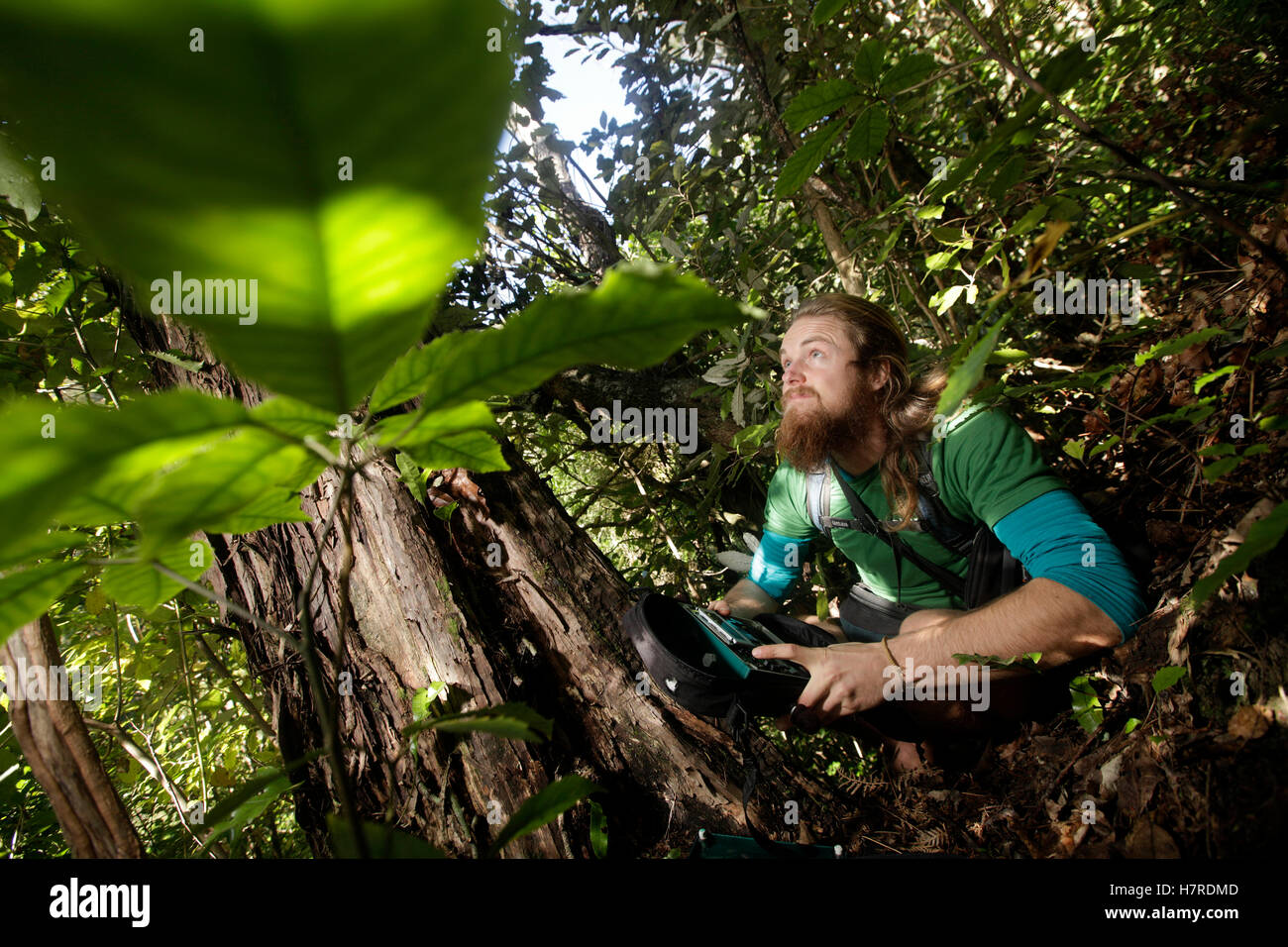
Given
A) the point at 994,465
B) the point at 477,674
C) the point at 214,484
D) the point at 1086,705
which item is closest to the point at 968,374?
the point at 214,484

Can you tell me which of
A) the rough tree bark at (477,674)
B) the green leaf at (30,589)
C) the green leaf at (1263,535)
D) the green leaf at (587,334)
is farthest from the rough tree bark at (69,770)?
the green leaf at (1263,535)

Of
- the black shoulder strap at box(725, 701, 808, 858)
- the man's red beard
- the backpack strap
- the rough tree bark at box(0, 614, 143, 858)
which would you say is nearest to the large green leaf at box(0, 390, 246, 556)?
the rough tree bark at box(0, 614, 143, 858)

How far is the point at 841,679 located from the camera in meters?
1.79

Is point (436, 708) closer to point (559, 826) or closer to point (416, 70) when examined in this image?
point (559, 826)

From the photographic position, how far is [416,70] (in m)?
0.28

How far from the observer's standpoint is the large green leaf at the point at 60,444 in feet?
0.99

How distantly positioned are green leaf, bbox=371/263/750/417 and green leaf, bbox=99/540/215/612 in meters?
0.47

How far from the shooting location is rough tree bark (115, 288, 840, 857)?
1.31 meters

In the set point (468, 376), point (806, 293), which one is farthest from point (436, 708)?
point (806, 293)

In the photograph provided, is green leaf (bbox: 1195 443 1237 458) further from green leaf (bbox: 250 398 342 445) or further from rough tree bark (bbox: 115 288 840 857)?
green leaf (bbox: 250 398 342 445)

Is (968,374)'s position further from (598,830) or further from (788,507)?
(788,507)

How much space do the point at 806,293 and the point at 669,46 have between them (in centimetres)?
149

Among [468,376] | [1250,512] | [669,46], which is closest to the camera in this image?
[468,376]

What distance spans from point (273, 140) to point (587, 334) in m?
0.20
